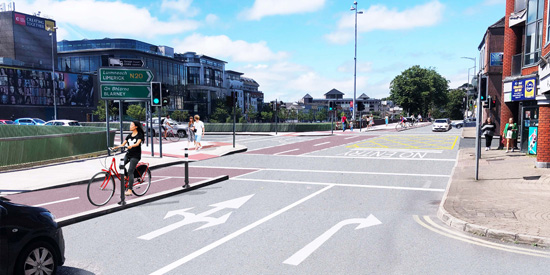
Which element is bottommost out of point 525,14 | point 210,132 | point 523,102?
point 210,132

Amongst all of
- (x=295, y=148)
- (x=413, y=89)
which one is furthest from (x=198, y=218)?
(x=413, y=89)

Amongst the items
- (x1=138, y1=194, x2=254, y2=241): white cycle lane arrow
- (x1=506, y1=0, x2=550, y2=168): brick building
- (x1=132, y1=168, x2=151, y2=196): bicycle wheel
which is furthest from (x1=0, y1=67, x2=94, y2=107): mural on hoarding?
(x1=138, y1=194, x2=254, y2=241): white cycle lane arrow

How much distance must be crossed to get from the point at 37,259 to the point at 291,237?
144 inches

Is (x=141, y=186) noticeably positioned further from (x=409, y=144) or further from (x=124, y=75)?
(x=409, y=144)

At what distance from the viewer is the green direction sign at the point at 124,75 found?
1898 cm

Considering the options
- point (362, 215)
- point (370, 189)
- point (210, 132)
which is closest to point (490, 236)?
point (362, 215)

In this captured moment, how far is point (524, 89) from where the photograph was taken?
54.9ft

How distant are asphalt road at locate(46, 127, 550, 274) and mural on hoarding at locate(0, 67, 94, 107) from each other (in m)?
71.7

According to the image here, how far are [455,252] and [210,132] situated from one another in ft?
144

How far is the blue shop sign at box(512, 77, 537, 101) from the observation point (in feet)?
52.4

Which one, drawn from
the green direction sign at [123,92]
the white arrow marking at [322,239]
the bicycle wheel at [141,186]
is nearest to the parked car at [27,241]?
the white arrow marking at [322,239]

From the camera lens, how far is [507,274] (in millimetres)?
4980

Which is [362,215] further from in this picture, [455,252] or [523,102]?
[523,102]

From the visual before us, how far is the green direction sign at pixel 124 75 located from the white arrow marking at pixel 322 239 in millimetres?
14774
